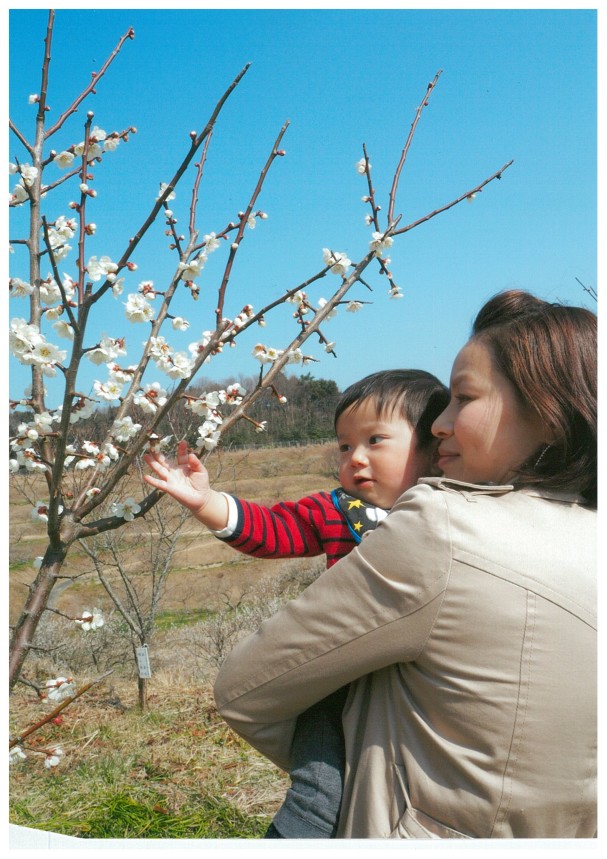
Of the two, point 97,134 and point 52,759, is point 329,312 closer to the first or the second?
point 97,134

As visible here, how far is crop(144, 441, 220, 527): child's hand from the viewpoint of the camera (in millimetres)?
1146

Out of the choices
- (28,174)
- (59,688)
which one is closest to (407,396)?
(28,174)

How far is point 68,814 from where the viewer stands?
2.54 m

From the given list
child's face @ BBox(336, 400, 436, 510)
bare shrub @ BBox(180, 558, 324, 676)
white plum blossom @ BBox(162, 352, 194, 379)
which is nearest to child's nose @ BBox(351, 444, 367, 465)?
child's face @ BBox(336, 400, 436, 510)

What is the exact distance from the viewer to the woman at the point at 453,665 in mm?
771

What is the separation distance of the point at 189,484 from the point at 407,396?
1.34ft

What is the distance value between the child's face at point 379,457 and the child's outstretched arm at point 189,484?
9.5 inches

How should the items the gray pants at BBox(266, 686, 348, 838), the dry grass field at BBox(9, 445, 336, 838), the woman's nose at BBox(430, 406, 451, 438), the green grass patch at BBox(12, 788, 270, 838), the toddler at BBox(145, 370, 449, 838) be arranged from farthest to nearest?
the dry grass field at BBox(9, 445, 336, 838) < the green grass patch at BBox(12, 788, 270, 838) < the toddler at BBox(145, 370, 449, 838) < the woman's nose at BBox(430, 406, 451, 438) < the gray pants at BBox(266, 686, 348, 838)

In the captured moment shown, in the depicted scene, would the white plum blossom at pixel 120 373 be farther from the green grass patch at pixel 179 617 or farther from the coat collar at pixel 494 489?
the green grass patch at pixel 179 617

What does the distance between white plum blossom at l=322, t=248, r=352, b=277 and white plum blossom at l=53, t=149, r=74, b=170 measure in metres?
0.47

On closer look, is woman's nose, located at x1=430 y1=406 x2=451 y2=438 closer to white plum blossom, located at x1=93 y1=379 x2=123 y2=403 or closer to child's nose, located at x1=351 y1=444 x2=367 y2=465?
child's nose, located at x1=351 y1=444 x2=367 y2=465

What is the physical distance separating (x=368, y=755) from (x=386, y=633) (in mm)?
166

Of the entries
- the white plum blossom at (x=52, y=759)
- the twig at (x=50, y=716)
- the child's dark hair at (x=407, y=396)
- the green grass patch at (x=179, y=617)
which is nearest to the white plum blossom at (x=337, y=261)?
the child's dark hair at (x=407, y=396)

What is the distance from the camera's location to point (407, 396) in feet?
4.20
